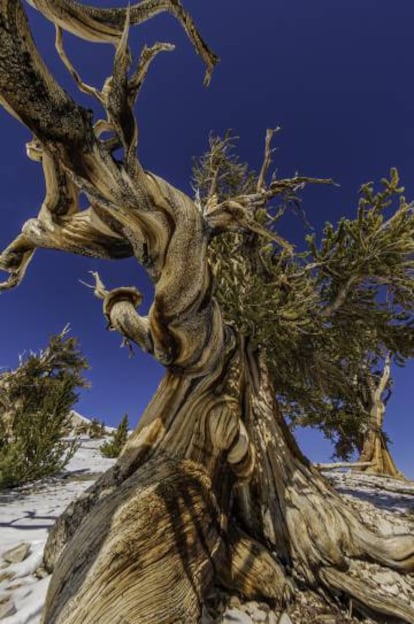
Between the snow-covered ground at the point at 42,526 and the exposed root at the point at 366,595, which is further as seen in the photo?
the exposed root at the point at 366,595

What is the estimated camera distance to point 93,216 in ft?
9.19

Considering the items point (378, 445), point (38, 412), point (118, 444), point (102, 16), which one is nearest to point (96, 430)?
point (118, 444)

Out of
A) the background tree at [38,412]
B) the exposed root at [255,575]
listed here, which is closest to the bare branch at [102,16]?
the exposed root at [255,575]

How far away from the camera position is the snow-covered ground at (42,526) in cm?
222

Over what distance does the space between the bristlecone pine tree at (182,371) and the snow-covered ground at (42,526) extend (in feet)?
0.57

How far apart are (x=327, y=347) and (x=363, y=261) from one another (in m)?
1.47

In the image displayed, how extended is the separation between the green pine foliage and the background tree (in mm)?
5971

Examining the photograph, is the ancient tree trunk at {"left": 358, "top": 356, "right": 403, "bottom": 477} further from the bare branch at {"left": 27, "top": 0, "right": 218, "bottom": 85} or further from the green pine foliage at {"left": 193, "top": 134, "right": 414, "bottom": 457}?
the bare branch at {"left": 27, "top": 0, "right": 218, "bottom": 85}

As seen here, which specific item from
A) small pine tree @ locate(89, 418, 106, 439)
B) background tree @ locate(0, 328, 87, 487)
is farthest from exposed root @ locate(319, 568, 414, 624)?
small pine tree @ locate(89, 418, 106, 439)

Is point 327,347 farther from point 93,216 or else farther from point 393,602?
point 93,216

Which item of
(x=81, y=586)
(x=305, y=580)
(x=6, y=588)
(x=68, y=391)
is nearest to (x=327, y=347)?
(x=305, y=580)

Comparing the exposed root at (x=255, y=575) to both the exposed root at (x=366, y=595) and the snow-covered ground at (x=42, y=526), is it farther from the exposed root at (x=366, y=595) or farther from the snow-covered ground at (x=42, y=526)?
the exposed root at (x=366, y=595)

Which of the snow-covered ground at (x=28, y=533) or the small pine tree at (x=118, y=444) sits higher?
the small pine tree at (x=118, y=444)

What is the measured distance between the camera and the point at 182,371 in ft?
10.5
